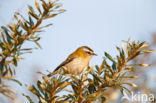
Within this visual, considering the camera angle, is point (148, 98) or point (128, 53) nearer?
point (128, 53)

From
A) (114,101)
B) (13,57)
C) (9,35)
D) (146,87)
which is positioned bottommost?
Result: (146,87)

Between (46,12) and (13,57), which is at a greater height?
(46,12)

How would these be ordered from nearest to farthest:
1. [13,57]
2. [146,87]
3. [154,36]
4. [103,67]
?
[13,57], [103,67], [146,87], [154,36]

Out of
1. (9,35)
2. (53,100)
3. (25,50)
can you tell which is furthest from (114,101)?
(9,35)

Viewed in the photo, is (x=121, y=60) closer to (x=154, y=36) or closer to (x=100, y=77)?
(x=100, y=77)

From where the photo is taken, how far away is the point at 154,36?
2754 millimetres

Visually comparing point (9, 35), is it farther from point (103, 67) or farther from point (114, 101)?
point (114, 101)

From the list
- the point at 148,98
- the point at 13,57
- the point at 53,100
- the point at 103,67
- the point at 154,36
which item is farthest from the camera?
the point at 154,36

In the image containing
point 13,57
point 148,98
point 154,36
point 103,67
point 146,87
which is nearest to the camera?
point 13,57

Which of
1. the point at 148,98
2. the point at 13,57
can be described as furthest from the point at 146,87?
the point at 13,57

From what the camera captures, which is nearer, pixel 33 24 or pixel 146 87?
pixel 33 24

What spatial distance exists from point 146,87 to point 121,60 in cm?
61

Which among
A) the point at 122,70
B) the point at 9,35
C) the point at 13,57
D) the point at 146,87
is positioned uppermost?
the point at 9,35

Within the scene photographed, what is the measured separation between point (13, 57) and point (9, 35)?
17cm
